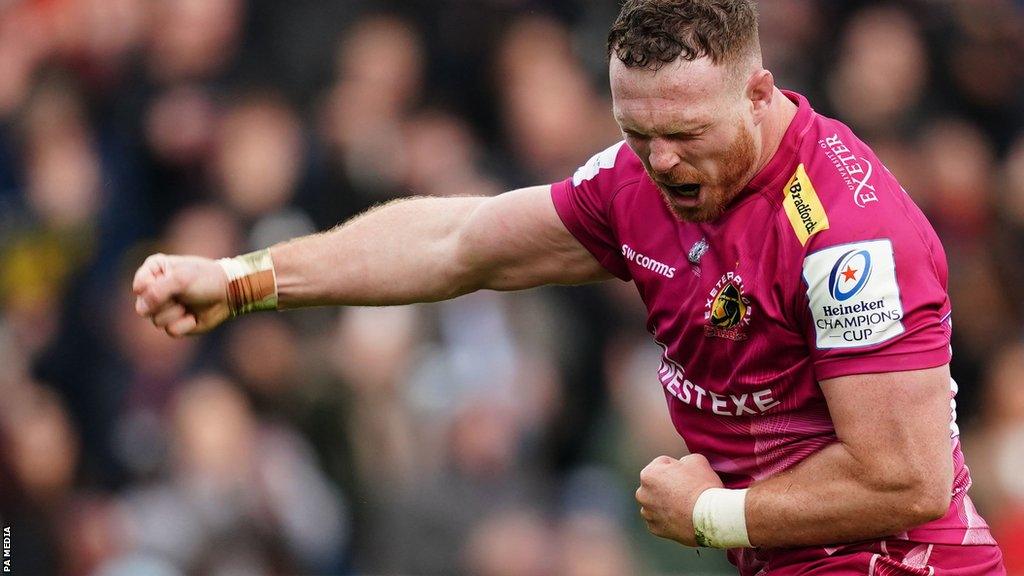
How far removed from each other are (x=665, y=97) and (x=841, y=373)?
35.5 inches

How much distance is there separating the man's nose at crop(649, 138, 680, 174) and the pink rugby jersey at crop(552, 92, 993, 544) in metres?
0.27

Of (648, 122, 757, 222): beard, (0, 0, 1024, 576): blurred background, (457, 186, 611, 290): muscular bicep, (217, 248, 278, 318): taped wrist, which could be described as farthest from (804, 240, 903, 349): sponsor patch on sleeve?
(0, 0, 1024, 576): blurred background

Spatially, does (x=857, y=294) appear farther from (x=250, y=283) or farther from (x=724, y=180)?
(x=250, y=283)

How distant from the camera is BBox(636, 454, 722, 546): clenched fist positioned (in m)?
4.36

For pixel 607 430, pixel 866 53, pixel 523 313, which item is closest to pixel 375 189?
pixel 523 313

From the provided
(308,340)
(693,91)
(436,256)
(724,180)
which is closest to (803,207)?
(724,180)

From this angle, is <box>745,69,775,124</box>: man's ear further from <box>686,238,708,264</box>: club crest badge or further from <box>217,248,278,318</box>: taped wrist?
<box>217,248,278,318</box>: taped wrist

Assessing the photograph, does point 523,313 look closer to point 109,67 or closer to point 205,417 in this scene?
point 205,417

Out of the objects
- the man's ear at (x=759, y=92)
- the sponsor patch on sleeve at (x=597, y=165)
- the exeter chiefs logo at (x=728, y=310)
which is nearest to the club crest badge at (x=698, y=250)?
the exeter chiefs logo at (x=728, y=310)

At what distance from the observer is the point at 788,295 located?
4.11 m

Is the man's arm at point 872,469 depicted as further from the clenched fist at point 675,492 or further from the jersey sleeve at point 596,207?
the jersey sleeve at point 596,207

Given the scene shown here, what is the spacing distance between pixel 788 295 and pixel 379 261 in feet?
5.03

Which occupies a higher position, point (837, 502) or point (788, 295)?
point (788, 295)

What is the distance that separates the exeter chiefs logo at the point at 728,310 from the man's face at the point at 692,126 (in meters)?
0.23
